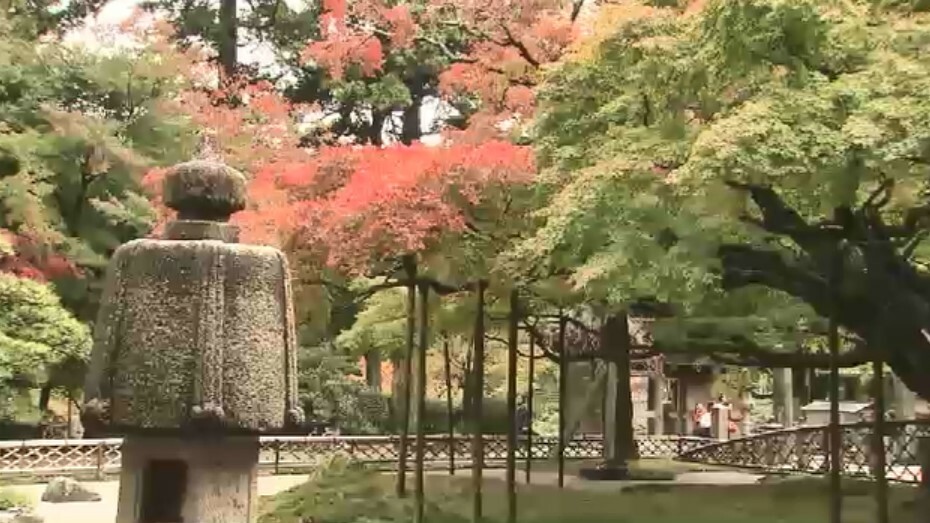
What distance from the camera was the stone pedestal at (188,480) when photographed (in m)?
8.12

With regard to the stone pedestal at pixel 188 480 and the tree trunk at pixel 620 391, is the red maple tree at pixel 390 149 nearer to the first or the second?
the stone pedestal at pixel 188 480

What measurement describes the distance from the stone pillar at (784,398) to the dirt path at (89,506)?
14.0 metres

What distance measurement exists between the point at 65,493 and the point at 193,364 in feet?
43.0

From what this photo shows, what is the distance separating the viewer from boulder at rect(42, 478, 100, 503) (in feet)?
63.7

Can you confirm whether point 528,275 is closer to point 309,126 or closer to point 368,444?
point 368,444

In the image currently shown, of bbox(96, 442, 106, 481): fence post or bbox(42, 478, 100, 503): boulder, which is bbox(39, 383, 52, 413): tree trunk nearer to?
bbox(96, 442, 106, 481): fence post

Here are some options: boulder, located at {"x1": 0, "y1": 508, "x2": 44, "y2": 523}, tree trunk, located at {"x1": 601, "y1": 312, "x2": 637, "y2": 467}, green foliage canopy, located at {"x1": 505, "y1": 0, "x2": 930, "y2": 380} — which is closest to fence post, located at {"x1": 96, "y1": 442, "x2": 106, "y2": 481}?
boulder, located at {"x1": 0, "y1": 508, "x2": 44, "y2": 523}

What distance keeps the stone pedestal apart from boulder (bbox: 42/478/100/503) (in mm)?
12042

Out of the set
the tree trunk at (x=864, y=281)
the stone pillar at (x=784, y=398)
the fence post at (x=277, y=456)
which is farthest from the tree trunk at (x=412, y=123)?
the tree trunk at (x=864, y=281)

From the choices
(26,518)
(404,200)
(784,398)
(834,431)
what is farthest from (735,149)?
(784,398)

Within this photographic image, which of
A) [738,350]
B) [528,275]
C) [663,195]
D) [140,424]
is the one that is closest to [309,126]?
[738,350]

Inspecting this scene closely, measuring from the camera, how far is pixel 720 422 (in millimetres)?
31812

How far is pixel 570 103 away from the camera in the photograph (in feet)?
41.3

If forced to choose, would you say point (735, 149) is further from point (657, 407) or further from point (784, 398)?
point (657, 407)
